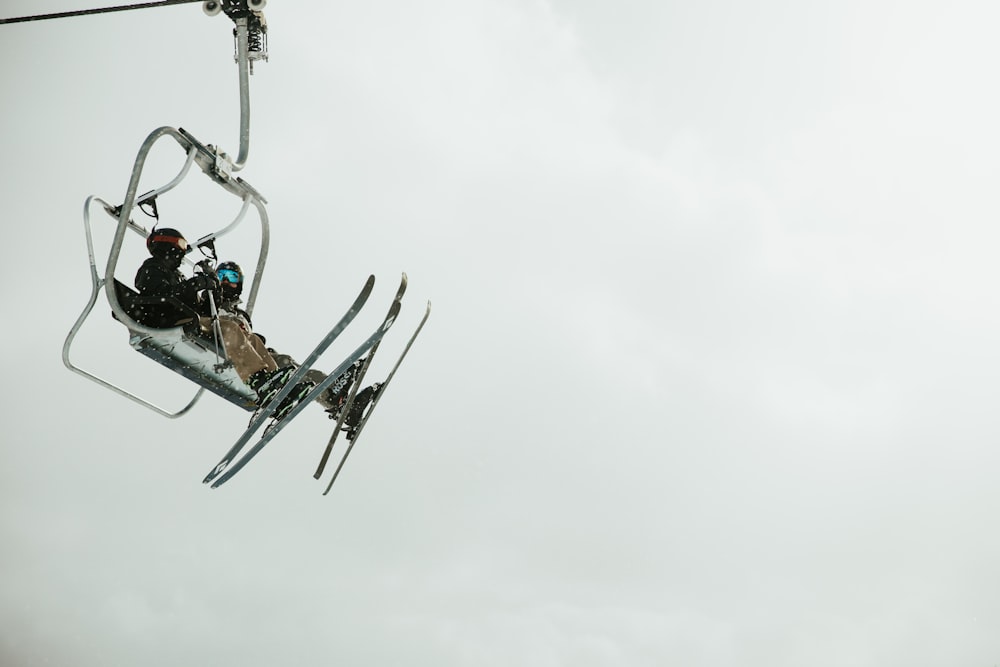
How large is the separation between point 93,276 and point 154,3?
9.52 feet

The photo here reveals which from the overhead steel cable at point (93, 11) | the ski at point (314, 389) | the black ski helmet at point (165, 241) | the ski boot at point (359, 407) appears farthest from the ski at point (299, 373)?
the overhead steel cable at point (93, 11)

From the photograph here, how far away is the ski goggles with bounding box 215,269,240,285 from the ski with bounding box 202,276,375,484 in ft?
5.05

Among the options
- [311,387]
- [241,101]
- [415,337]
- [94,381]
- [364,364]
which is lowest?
[94,381]

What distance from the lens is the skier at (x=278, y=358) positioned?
916cm

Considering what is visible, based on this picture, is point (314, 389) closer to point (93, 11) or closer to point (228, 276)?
point (228, 276)

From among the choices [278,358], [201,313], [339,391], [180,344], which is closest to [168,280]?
[201,313]

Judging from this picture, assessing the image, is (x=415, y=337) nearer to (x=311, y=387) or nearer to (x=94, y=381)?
(x=311, y=387)

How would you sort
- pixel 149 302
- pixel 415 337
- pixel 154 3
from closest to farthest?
pixel 154 3 < pixel 149 302 < pixel 415 337

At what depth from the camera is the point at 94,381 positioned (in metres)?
8.58

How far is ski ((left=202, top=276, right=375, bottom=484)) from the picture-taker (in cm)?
818

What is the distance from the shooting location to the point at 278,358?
9883 mm

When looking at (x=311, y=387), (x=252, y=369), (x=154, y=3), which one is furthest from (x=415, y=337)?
(x=154, y=3)

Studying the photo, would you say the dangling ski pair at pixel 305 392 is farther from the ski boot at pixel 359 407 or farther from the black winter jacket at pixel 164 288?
the black winter jacket at pixel 164 288

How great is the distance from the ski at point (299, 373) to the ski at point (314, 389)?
0.13ft
